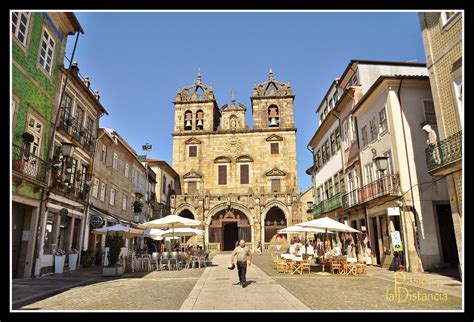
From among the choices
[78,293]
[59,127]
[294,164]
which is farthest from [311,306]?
[294,164]

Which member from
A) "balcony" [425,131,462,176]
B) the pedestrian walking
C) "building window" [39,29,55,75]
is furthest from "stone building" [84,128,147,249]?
"balcony" [425,131,462,176]

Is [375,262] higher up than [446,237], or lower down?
lower down

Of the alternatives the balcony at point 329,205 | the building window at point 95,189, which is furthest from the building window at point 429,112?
the building window at point 95,189

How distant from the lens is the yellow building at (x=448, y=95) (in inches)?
413

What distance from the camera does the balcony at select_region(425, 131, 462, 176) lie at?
1037 cm

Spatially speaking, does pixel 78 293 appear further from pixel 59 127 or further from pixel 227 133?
pixel 227 133

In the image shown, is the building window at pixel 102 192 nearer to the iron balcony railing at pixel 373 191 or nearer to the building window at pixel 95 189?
the building window at pixel 95 189

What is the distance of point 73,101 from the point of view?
18.3 meters

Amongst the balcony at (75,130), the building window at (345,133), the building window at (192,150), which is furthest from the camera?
the building window at (192,150)

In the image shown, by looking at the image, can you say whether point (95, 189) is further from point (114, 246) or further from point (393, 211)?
point (393, 211)

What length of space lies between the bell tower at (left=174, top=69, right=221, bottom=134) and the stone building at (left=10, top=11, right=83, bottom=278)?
29462 millimetres

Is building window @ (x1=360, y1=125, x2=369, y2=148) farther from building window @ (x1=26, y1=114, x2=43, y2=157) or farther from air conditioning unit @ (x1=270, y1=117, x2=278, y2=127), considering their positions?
air conditioning unit @ (x1=270, y1=117, x2=278, y2=127)
